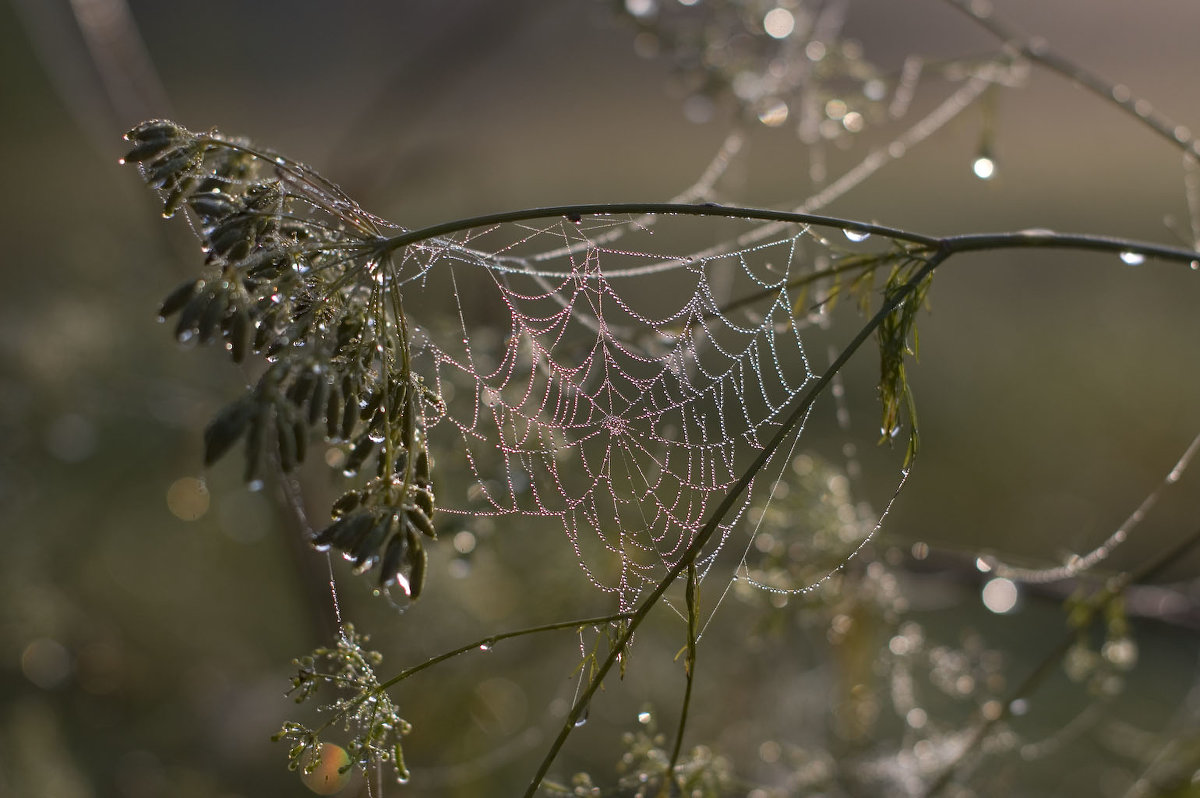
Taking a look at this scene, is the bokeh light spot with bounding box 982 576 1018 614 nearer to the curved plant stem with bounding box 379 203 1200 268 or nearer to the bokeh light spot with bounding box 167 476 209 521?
the curved plant stem with bounding box 379 203 1200 268

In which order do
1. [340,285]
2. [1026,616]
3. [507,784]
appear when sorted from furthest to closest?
[1026,616] < [507,784] < [340,285]

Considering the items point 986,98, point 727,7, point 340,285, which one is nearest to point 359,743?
point 340,285

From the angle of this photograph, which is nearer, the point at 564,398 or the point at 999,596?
the point at 564,398

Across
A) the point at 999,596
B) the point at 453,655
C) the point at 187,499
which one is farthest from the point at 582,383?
the point at 187,499

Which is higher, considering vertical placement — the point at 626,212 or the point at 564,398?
the point at 564,398

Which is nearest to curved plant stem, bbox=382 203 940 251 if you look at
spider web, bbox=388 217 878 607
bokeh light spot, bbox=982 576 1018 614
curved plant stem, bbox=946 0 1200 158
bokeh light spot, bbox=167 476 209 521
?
spider web, bbox=388 217 878 607

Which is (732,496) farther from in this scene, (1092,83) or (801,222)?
(1092,83)

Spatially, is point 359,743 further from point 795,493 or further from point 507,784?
point 507,784

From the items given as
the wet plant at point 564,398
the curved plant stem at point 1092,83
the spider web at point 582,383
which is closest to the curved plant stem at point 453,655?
the wet plant at point 564,398

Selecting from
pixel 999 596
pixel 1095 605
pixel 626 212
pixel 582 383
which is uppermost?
pixel 999 596
